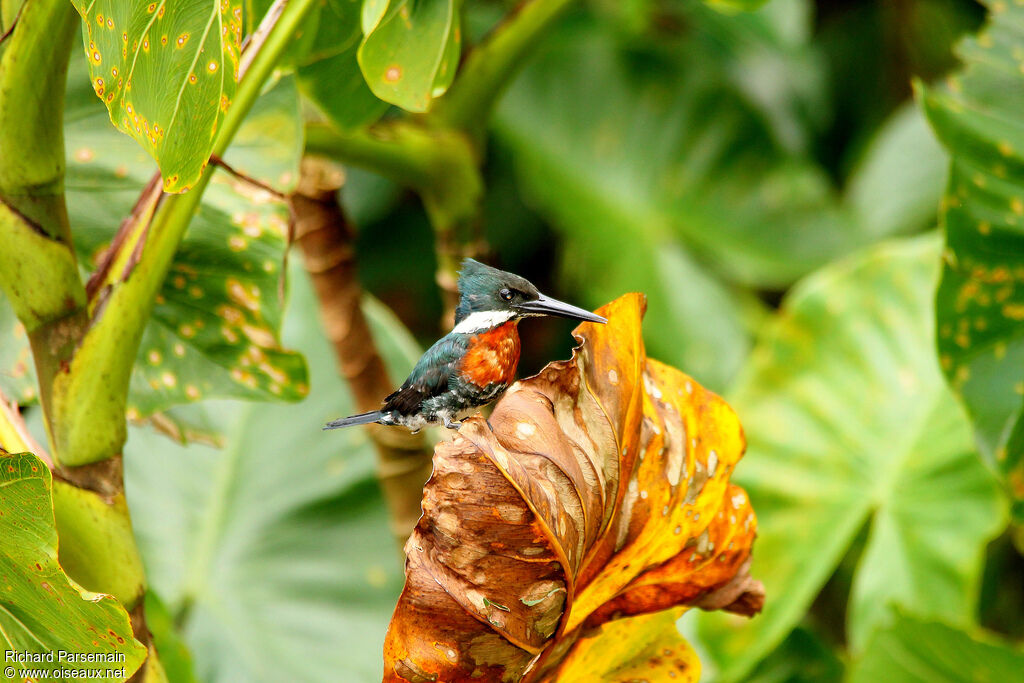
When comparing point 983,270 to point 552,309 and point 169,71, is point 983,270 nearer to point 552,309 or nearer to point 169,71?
point 552,309

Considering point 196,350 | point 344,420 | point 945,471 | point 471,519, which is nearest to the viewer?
point 471,519

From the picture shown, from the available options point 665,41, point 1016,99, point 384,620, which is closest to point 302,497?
point 384,620

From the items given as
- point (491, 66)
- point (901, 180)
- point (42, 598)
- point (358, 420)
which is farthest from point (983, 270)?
point (901, 180)

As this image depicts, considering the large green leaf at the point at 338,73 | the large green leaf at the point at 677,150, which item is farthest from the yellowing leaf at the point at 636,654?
the large green leaf at the point at 677,150

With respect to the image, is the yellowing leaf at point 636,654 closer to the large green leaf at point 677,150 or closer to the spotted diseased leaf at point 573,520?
the spotted diseased leaf at point 573,520

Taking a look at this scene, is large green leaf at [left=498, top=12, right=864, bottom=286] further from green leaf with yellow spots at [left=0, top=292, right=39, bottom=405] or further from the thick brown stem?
green leaf with yellow spots at [left=0, top=292, right=39, bottom=405]

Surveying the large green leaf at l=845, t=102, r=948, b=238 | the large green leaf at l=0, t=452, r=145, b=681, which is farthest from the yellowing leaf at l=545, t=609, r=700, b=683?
the large green leaf at l=845, t=102, r=948, b=238

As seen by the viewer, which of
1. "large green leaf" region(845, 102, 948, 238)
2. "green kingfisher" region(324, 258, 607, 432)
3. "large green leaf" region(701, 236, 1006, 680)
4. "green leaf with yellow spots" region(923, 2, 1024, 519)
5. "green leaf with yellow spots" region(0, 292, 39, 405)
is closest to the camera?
"green kingfisher" region(324, 258, 607, 432)

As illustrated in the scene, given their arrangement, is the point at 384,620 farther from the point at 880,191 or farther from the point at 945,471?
the point at 880,191
